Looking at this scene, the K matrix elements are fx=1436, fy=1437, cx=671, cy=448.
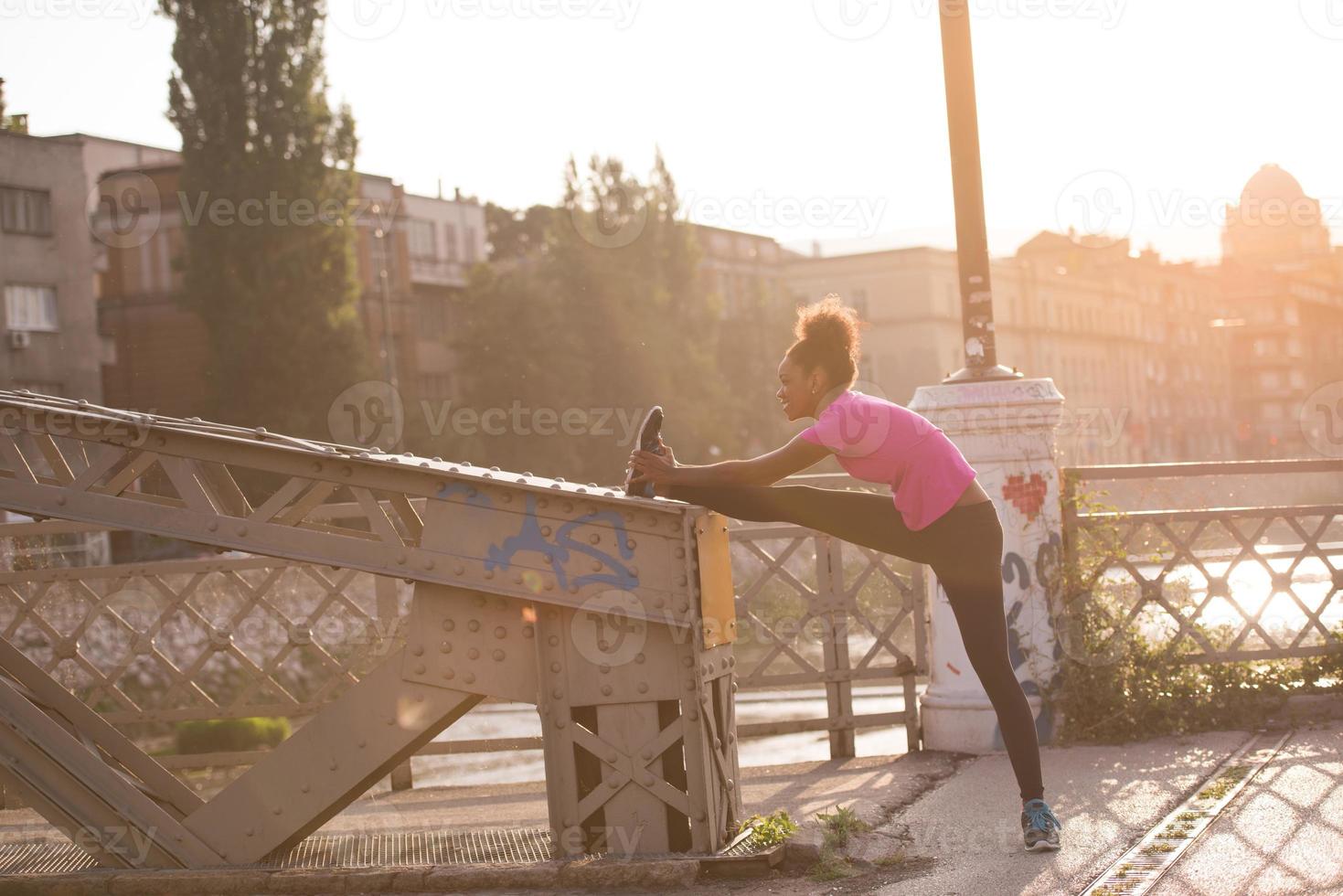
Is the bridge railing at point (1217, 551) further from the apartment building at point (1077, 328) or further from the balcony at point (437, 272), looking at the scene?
the apartment building at point (1077, 328)

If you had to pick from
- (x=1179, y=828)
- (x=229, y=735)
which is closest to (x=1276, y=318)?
(x=229, y=735)

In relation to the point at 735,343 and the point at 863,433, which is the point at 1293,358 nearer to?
the point at 735,343

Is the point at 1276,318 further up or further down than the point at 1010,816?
further up

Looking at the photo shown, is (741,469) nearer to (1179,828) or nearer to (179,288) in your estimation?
(1179,828)

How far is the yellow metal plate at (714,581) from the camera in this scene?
15.4ft

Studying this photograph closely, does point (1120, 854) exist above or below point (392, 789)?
above

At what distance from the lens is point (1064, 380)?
9225 centimetres

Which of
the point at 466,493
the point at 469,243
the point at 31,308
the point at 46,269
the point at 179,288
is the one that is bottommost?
the point at 466,493

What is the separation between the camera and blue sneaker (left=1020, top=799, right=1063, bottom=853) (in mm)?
4805

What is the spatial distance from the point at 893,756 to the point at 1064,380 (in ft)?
290

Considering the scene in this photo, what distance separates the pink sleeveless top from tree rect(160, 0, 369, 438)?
1418 inches

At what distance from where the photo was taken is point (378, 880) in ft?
15.6

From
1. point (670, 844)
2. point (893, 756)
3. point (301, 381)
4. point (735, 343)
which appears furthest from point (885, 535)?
point (735, 343)

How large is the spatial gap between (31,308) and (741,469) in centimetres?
4277
